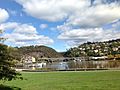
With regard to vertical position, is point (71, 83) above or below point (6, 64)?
below

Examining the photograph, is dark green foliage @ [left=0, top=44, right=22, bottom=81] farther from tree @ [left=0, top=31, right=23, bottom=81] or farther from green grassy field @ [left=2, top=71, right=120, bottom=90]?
green grassy field @ [left=2, top=71, right=120, bottom=90]

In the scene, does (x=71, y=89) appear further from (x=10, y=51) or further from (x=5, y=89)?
(x=10, y=51)

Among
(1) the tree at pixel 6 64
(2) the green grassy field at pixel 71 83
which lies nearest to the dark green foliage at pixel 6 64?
(1) the tree at pixel 6 64

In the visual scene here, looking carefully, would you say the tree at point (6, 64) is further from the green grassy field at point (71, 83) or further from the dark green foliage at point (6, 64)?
the green grassy field at point (71, 83)

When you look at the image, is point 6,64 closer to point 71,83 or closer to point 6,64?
point 6,64

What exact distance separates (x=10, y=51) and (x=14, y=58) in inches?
18.0

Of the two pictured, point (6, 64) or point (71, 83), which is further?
point (71, 83)

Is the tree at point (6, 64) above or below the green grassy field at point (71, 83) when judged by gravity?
above

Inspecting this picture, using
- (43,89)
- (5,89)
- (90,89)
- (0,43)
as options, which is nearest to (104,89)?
Answer: (90,89)

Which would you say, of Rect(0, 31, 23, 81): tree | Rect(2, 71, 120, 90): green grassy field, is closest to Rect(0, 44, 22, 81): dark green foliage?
Rect(0, 31, 23, 81): tree

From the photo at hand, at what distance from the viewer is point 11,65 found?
16875mm

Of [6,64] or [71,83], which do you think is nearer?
[6,64]

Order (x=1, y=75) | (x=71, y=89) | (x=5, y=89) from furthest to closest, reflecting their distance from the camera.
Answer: (x=71, y=89), (x=5, y=89), (x=1, y=75)

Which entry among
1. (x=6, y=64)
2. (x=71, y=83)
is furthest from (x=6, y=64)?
(x=71, y=83)
